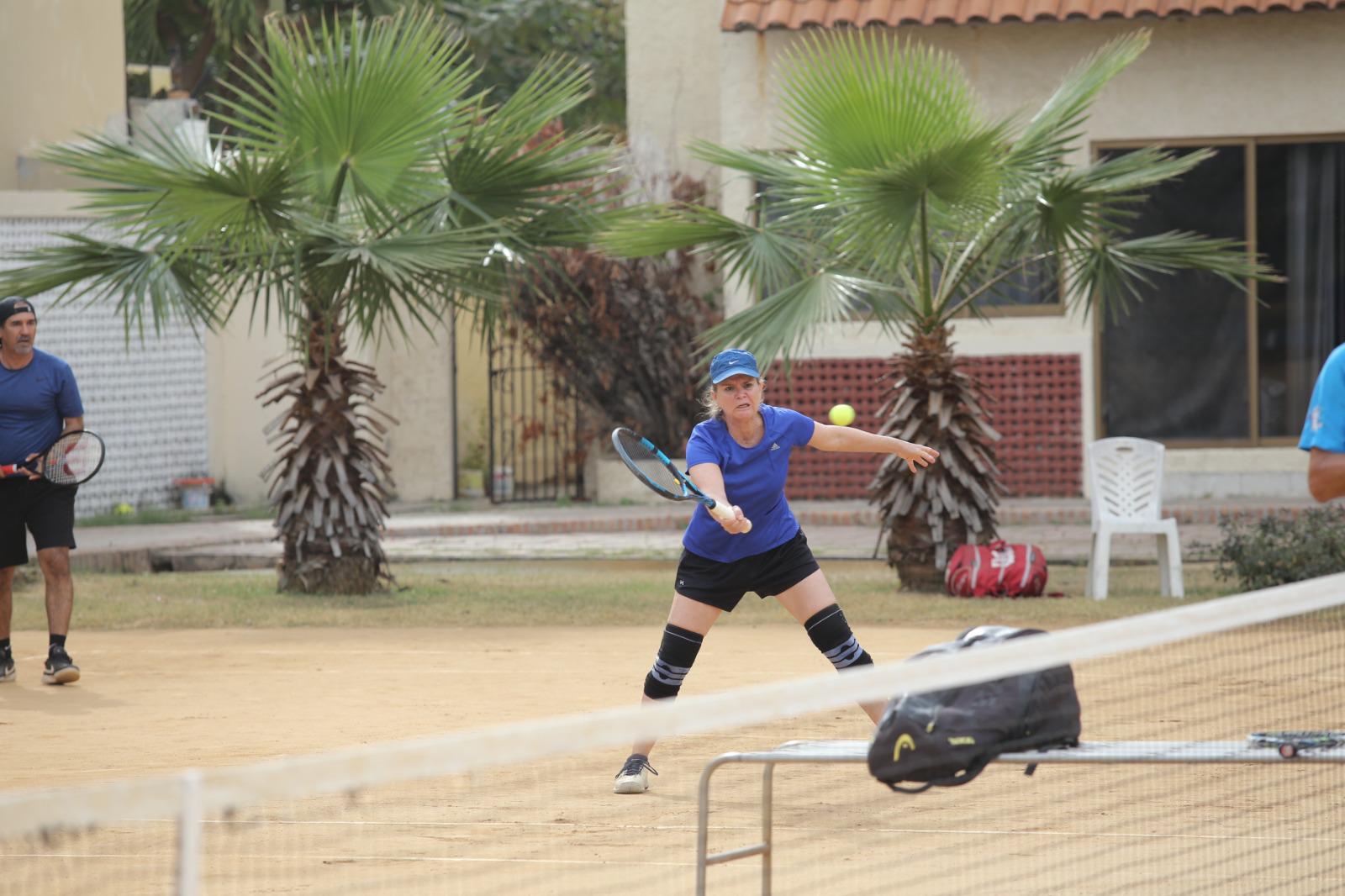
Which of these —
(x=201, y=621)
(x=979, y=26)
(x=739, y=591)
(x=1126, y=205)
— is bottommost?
(x=201, y=621)

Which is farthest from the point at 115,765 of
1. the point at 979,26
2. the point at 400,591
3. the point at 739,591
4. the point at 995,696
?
the point at 979,26

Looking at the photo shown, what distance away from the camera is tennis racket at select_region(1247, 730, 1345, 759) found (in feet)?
14.1

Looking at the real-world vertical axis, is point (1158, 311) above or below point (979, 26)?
below

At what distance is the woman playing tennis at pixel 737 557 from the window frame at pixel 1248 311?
12073 millimetres

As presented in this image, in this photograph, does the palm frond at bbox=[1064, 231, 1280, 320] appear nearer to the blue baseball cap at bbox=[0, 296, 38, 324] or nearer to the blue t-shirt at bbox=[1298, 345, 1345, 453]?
the blue baseball cap at bbox=[0, 296, 38, 324]

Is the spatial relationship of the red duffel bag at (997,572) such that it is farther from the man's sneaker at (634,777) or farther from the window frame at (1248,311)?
the window frame at (1248,311)

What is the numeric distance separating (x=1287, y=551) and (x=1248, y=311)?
25.1 feet

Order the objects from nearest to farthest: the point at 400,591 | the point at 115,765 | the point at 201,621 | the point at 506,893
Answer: the point at 506,893 → the point at 115,765 → the point at 201,621 → the point at 400,591

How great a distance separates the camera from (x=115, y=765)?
23.0 feet

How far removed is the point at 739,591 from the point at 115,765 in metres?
2.66

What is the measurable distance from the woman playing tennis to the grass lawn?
4393 mm

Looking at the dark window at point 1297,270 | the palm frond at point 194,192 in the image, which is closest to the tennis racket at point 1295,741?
the palm frond at point 194,192

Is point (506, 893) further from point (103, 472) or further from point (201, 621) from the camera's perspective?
point (103, 472)

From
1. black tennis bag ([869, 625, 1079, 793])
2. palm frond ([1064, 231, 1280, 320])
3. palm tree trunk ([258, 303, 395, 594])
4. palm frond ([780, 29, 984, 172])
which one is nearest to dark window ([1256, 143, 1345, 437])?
palm frond ([1064, 231, 1280, 320])
